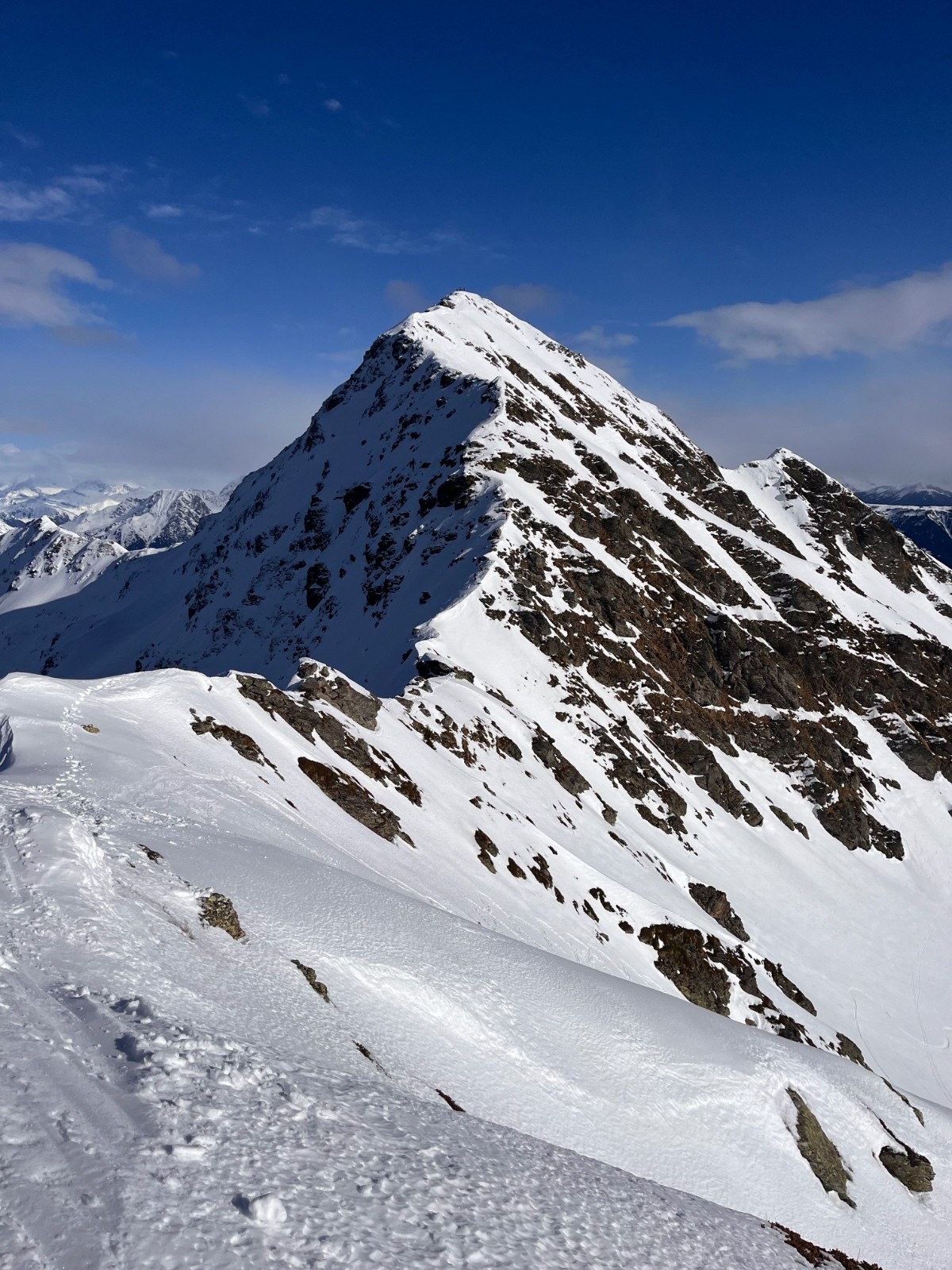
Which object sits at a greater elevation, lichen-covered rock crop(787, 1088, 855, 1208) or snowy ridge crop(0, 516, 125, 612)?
snowy ridge crop(0, 516, 125, 612)

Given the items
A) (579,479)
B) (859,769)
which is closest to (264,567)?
(579,479)

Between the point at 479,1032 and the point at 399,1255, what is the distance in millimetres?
8711

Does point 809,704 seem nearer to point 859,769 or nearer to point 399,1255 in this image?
point 859,769

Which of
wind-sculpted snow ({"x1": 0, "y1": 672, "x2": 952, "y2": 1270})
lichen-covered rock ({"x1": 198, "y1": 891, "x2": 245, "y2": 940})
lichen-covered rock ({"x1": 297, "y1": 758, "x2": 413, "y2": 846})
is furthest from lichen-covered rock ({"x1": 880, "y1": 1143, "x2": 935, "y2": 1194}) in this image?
lichen-covered rock ({"x1": 198, "y1": 891, "x2": 245, "y2": 940})

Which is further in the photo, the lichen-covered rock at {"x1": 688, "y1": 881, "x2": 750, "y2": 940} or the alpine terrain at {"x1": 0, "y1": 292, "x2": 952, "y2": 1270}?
the lichen-covered rock at {"x1": 688, "y1": 881, "x2": 750, "y2": 940}

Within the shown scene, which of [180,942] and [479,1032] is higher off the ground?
[180,942]

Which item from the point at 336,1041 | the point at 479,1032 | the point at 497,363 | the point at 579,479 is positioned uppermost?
the point at 497,363

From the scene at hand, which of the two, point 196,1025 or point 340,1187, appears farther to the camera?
point 196,1025

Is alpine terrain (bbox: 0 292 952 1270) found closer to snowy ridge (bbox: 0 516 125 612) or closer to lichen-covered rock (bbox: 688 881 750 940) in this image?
lichen-covered rock (bbox: 688 881 750 940)

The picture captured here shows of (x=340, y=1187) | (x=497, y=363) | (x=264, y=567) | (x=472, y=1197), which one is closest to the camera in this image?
(x=340, y=1187)

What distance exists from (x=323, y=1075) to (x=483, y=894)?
67.9 ft

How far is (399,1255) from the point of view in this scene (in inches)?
291

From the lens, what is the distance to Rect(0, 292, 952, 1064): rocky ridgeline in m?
39.8

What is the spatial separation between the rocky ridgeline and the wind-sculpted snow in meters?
9.72
